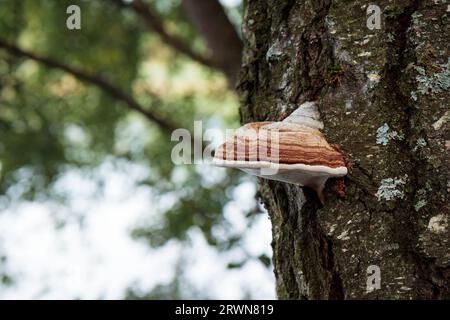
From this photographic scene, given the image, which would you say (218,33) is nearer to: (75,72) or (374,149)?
(75,72)

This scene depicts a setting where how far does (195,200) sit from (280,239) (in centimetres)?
300

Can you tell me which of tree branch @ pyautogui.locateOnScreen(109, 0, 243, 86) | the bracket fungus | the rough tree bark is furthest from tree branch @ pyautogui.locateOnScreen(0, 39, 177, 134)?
the bracket fungus

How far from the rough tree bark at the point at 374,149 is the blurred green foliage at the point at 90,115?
2.71 m

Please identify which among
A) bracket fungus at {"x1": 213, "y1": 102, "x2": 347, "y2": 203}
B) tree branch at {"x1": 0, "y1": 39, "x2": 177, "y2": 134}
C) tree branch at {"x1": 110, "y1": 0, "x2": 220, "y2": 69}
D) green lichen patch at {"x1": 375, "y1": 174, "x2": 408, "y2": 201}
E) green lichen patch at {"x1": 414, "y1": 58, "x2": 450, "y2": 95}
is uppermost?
tree branch at {"x1": 110, "y1": 0, "x2": 220, "y2": 69}

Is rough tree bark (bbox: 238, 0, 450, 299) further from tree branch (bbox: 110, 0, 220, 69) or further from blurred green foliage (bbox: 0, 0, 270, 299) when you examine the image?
tree branch (bbox: 110, 0, 220, 69)

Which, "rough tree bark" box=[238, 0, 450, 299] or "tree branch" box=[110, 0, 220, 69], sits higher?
"tree branch" box=[110, 0, 220, 69]

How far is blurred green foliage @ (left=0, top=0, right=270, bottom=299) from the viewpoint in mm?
5359

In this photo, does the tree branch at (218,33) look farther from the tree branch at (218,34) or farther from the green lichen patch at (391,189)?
Answer: the green lichen patch at (391,189)

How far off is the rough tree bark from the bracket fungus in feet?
0.29

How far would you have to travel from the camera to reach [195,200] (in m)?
5.08

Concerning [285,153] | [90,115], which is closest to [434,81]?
[285,153]
